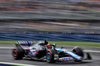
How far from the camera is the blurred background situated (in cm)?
2050

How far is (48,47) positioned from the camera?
7836 millimetres

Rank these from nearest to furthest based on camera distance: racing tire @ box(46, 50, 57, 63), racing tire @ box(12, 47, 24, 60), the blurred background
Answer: racing tire @ box(46, 50, 57, 63) < racing tire @ box(12, 47, 24, 60) < the blurred background

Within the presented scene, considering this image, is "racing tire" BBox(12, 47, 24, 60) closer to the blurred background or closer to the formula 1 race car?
the formula 1 race car

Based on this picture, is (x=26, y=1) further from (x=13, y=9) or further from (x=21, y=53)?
(x=21, y=53)

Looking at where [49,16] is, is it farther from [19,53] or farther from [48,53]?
[48,53]

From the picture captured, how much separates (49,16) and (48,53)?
586 inches

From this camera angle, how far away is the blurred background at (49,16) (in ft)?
67.3

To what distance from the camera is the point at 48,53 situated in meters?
7.17

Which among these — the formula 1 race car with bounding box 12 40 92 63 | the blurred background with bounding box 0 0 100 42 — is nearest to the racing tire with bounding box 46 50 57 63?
the formula 1 race car with bounding box 12 40 92 63

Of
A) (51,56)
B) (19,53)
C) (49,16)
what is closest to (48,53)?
(51,56)

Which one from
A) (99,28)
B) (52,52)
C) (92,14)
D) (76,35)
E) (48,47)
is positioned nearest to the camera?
(52,52)

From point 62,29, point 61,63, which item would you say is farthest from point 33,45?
point 62,29

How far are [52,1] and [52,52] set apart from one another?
16.4m

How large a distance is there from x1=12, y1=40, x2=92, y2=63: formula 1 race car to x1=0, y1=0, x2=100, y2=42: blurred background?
11371 mm
